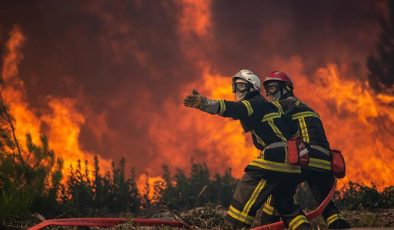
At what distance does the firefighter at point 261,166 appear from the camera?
686cm

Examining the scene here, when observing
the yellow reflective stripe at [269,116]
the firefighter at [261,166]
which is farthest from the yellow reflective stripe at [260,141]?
the yellow reflective stripe at [269,116]

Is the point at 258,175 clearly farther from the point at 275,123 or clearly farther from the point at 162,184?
the point at 162,184

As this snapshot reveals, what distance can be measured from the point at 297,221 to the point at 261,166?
774 millimetres

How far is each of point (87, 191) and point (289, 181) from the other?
811 cm

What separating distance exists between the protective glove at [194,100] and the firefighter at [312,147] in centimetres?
134

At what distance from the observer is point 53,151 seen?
13.2 m

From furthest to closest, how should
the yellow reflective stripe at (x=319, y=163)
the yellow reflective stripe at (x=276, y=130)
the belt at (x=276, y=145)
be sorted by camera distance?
the yellow reflective stripe at (x=319, y=163) < the yellow reflective stripe at (x=276, y=130) < the belt at (x=276, y=145)

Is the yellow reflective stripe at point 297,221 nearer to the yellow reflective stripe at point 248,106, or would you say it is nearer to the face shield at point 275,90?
the yellow reflective stripe at point 248,106

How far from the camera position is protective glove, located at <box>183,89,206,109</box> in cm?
669

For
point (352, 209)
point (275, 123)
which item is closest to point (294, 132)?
point (275, 123)

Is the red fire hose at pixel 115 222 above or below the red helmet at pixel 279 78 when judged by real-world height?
below

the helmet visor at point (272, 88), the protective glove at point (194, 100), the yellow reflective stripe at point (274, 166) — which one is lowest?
the yellow reflective stripe at point (274, 166)

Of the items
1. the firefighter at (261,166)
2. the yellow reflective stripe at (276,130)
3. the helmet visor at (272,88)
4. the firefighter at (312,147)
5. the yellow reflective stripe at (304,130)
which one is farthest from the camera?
the helmet visor at (272,88)

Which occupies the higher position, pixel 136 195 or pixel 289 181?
pixel 136 195
